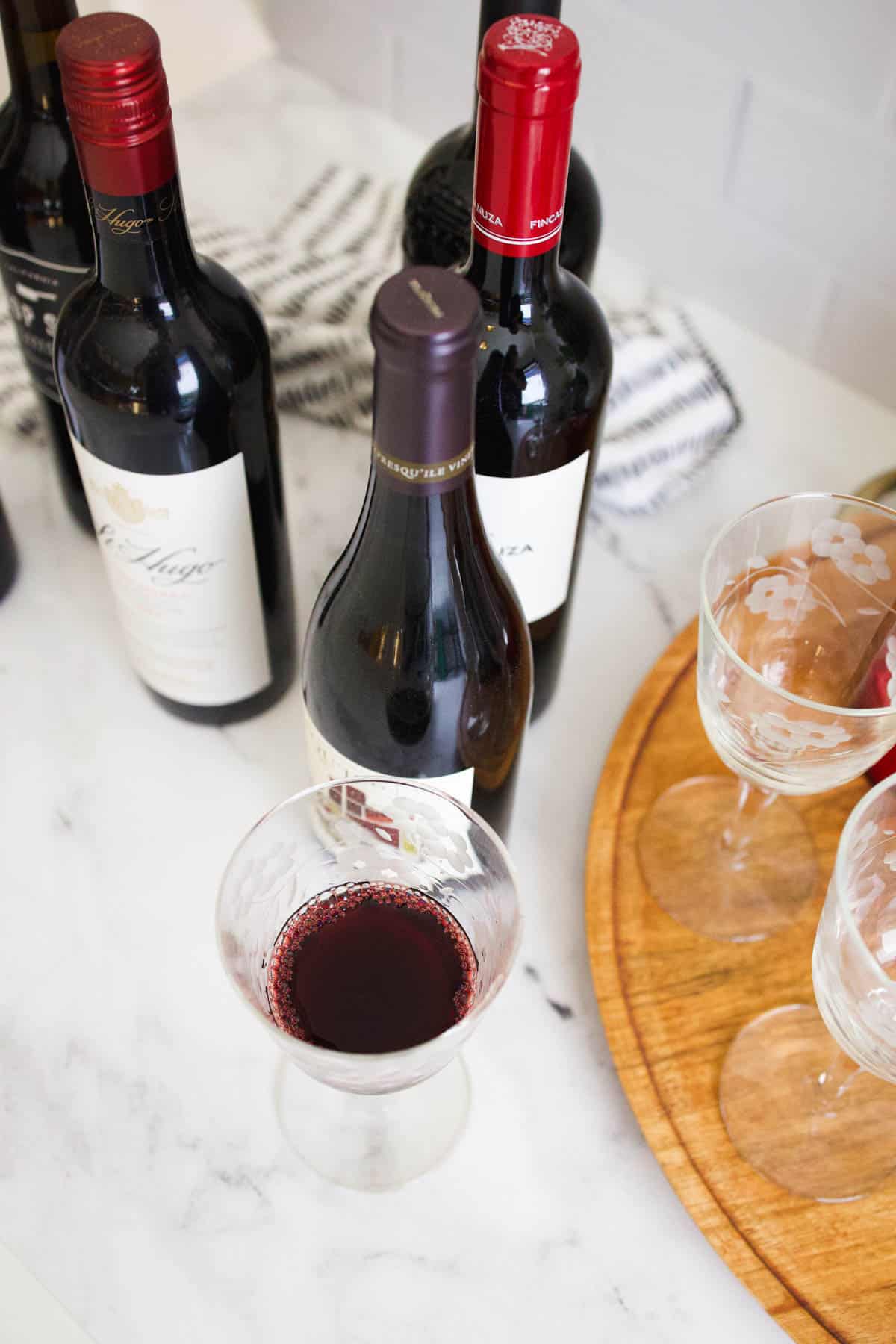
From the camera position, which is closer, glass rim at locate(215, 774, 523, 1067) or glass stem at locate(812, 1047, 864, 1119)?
glass rim at locate(215, 774, 523, 1067)

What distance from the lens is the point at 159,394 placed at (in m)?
0.46

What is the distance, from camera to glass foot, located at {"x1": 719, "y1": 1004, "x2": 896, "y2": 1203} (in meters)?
0.49

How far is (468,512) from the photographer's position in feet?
1.46

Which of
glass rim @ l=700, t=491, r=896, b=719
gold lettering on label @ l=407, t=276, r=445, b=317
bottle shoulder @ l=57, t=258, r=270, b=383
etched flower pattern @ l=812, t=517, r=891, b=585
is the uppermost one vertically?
gold lettering on label @ l=407, t=276, r=445, b=317

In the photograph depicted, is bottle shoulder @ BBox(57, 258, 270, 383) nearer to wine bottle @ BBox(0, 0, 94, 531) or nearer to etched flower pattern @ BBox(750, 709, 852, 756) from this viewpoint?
wine bottle @ BBox(0, 0, 94, 531)

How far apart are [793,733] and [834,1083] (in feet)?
0.53

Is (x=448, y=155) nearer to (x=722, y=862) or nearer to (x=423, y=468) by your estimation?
(x=423, y=468)

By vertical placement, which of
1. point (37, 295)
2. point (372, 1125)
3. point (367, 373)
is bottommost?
point (372, 1125)

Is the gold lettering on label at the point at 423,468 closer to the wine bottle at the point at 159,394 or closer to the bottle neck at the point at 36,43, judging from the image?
the wine bottle at the point at 159,394

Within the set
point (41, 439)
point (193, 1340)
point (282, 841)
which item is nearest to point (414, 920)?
point (282, 841)

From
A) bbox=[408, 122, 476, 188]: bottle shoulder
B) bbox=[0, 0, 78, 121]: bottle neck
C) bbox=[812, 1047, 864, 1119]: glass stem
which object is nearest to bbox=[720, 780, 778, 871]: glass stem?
bbox=[812, 1047, 864, 1119]: glass stem

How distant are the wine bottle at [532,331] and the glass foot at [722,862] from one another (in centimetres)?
13

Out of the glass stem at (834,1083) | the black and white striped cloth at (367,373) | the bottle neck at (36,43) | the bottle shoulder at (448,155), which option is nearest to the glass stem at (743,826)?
the glass stem at (834,1083)

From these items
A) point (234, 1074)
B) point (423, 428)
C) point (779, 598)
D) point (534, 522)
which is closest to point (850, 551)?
point (779, 598)
